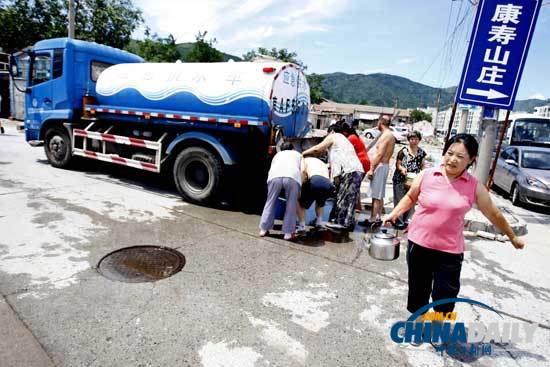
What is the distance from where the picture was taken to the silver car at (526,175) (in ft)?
27.4

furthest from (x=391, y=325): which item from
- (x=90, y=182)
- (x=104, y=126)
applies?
(x=104, y=126)

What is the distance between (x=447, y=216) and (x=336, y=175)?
3116 mm

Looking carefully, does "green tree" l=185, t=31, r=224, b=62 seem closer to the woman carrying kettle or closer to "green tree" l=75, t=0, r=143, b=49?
"green tree" l=75, t=0, r=143, b=49

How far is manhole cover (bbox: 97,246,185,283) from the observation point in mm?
3619

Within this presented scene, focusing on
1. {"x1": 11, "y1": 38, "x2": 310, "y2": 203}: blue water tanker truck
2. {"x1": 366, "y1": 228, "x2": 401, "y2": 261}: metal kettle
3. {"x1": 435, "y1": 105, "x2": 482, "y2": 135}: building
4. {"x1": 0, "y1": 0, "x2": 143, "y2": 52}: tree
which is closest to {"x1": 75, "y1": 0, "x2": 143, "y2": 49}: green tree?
{"x1": 0, "y1": 0, "x2": 143, "y2": 52}: tree

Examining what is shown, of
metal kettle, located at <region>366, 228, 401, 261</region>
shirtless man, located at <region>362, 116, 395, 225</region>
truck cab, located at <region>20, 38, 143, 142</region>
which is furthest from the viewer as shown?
truck cab, located at <region>20, 38, 143, 142</region>

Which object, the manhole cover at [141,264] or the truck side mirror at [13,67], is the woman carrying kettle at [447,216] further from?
the truck side mirror at [13,67]

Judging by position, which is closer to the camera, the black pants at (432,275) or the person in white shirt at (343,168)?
the black pants at (432,275)

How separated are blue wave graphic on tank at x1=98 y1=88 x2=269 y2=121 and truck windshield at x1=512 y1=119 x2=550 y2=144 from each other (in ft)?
40.9

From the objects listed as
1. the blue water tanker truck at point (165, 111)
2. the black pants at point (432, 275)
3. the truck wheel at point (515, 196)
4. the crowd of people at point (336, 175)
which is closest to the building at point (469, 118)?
the truck wheel at point (515, 196)

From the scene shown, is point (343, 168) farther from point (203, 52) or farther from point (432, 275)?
point (203, 52)

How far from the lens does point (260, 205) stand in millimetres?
6863

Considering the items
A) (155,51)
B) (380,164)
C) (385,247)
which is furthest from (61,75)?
(155,51)

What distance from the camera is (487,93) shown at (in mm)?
6262
